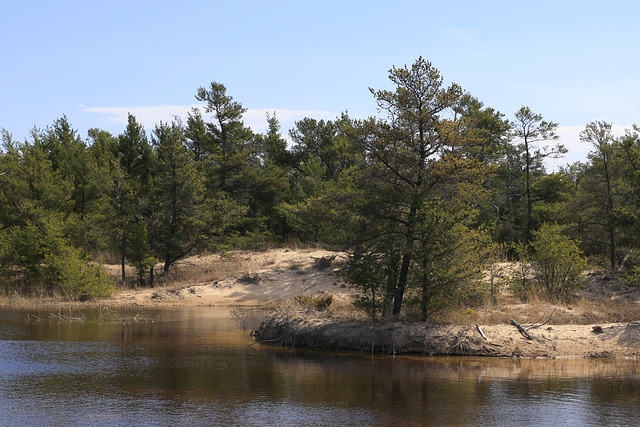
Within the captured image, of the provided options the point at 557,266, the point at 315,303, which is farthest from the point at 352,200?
the point at 557,266

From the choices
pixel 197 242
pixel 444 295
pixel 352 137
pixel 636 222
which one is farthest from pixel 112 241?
pixel 636 222

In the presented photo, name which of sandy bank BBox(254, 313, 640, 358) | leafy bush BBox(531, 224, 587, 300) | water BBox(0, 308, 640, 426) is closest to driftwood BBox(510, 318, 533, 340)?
sandy bank BBox(254, 313, 640, 358)

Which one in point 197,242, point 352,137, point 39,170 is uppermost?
point 39,170

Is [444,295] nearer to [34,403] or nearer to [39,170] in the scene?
[34,403]

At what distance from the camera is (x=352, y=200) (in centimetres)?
2358

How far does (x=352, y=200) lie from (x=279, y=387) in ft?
31.4

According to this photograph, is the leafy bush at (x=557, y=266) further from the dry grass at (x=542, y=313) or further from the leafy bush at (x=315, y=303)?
the leafy bush at (x=315, y=303)

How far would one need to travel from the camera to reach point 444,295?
862 inches

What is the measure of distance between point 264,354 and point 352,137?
338 inches

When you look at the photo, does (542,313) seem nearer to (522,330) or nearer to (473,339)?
(522,330)

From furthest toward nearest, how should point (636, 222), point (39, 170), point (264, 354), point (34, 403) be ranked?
point (39, 170) → point (636, 222) → point (264, 354) → point (34, 403)

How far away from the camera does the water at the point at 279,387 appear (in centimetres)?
1283

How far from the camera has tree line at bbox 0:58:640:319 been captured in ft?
74.3

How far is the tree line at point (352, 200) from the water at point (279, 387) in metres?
4.62
